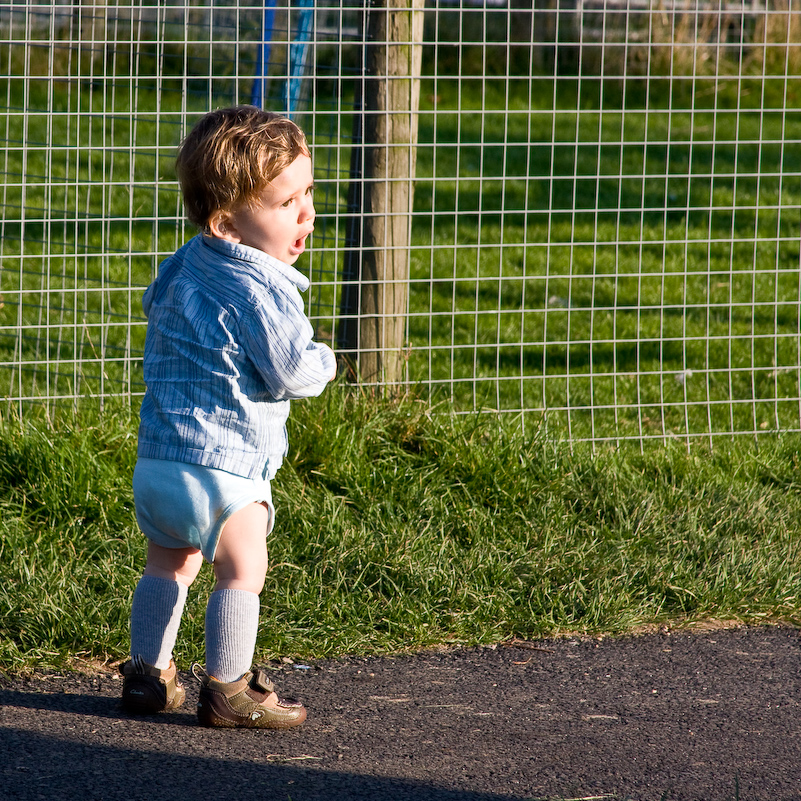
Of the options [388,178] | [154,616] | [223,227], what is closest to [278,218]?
[223,227]

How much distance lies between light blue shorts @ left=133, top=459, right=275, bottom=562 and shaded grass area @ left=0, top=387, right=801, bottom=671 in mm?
594

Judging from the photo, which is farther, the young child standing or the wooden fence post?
the wooden fence post

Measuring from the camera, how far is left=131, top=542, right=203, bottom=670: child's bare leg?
2543 mm

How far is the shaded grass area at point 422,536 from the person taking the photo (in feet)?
10.0

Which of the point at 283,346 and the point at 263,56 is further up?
the point at 263,56

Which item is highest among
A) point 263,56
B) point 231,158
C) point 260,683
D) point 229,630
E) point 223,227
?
point 263,56

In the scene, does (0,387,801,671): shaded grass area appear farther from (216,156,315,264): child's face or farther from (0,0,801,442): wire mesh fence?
(216,156,315,264): child's face

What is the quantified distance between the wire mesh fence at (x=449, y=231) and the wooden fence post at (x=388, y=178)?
15 millimetres

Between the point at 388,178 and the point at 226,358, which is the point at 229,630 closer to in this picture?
the point at 226,358

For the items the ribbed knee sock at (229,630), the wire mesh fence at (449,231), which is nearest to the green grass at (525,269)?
the wire mesh fence at (449,231)

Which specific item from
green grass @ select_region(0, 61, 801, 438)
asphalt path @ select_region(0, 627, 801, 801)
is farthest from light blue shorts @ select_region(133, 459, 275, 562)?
green grass @ select_region(0, 61, 801, 438)

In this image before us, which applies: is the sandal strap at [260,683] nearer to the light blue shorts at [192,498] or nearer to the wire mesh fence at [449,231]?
the light blue shorts at [192,498]

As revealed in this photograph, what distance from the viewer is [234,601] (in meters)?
2.45

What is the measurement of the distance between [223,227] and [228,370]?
1.13 feet
